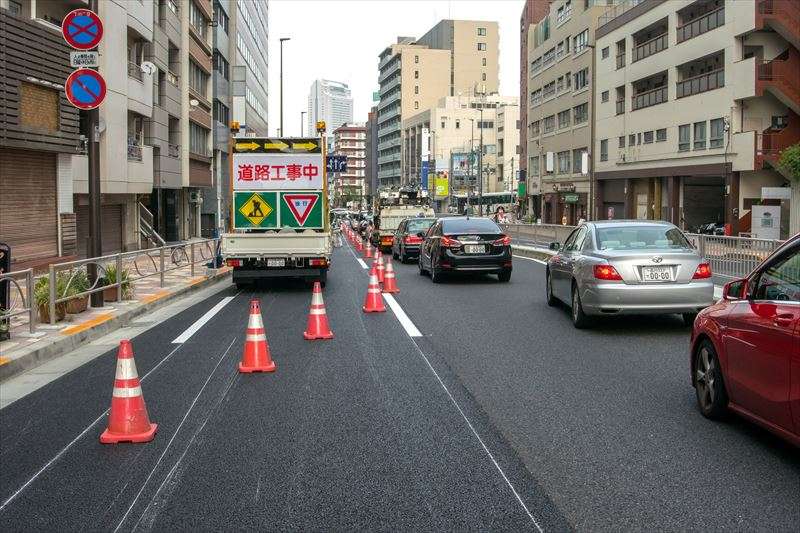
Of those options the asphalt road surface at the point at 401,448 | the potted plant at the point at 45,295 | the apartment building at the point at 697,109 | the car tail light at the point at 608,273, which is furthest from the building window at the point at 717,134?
the potted plant at the point at 45,295

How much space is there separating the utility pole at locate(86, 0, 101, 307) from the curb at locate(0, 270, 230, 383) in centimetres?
78

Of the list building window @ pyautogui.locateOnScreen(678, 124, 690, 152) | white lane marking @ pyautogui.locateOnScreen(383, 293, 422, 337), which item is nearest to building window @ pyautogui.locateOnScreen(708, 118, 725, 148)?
building window @ pyautogui.locateOnScreen(678, 124, 690, 152)

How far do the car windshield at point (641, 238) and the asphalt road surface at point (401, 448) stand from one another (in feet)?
5.78

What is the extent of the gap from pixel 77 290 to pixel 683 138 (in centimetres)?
4150

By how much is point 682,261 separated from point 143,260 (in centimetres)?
1039

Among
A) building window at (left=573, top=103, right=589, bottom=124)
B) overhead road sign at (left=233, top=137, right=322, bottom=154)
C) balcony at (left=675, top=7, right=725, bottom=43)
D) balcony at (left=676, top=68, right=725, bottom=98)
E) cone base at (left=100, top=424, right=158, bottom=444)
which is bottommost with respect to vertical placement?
cone base at (left=100, top=424, right=158, bottom=444)

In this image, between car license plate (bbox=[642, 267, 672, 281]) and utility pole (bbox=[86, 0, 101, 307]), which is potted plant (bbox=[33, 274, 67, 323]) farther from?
car license plate (bbox=[642, 267, 672, 281])

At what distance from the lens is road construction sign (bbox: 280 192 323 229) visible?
66.3ft

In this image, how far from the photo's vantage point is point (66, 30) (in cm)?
1312

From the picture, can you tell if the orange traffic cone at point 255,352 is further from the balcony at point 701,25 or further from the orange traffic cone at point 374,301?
the balcony at point 701,25

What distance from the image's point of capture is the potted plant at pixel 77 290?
12641 mm

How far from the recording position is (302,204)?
20266 mm

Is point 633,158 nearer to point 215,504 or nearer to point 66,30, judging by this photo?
point 66,30

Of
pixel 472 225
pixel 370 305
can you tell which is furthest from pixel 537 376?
pixel 472 225
